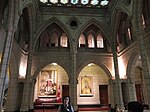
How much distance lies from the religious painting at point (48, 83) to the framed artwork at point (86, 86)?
2.70 metres

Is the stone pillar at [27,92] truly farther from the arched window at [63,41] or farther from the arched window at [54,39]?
the arched window at [63,41]

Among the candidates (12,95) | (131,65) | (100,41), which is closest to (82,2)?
(100,41)

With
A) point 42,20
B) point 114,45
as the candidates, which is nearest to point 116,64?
point 114,45

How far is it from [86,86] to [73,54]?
14.5ft

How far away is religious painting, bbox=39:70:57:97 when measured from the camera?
13.9 metres

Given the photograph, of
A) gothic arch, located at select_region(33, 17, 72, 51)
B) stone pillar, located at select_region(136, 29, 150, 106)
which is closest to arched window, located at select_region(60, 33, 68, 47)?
gothic arch, located at select_region(33, 17, 72, 51)

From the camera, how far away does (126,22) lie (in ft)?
38.8

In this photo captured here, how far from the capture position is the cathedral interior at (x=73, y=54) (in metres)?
10.7

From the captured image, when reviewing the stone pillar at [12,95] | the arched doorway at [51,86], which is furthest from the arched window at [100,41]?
the stone pillar at [12,95]

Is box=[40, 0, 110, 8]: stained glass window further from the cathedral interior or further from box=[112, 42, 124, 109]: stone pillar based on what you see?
box=[112, 42, 124, 109]: stone pillar

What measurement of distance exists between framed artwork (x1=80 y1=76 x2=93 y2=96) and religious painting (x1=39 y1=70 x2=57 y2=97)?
106 inches

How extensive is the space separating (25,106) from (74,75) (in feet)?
13.6

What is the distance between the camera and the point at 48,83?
14.3 metres

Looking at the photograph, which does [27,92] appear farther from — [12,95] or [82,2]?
[82,2]
